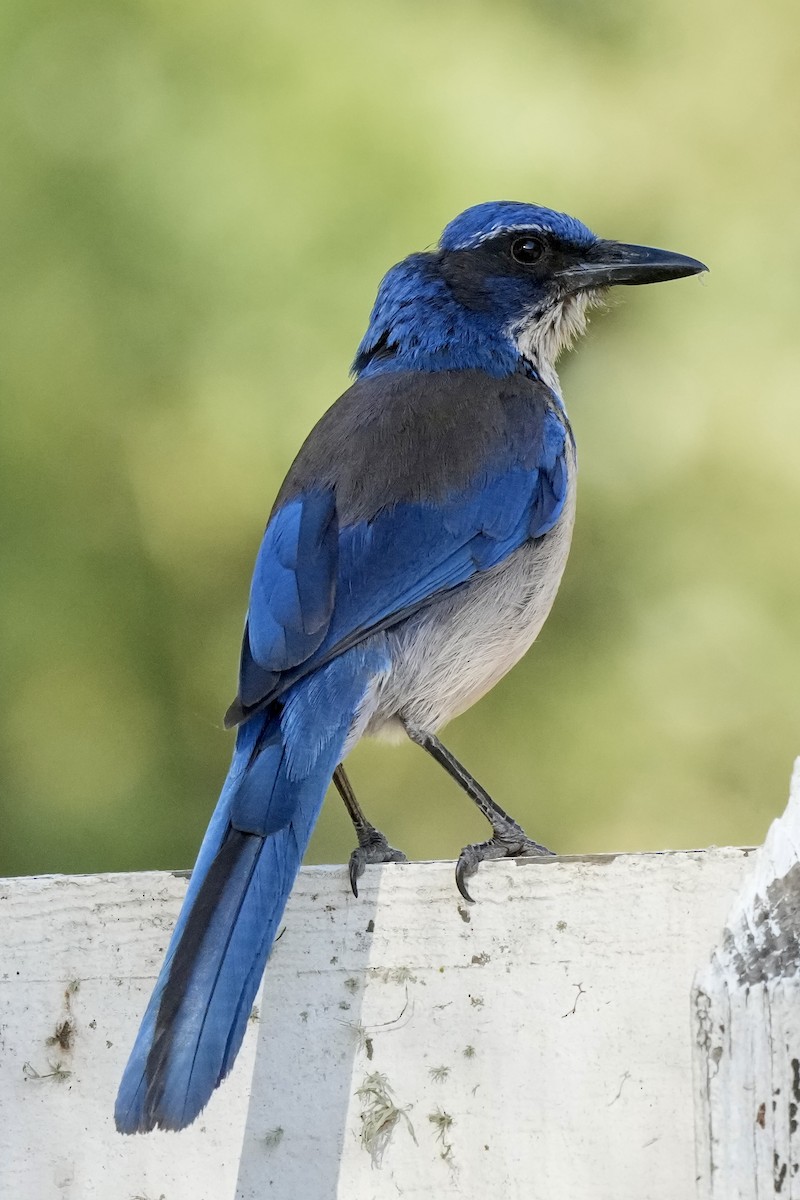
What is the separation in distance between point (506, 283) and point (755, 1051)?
2684mm

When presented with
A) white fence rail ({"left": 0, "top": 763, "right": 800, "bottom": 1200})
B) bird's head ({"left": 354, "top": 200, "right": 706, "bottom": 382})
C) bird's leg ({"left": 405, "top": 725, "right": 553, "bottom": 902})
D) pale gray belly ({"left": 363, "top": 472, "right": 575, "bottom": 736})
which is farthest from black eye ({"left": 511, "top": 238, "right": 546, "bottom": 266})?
white fence rail ({"left": 0, "top": 763, "right": 800, "bottom": 1200})

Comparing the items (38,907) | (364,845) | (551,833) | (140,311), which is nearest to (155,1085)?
(38,907)

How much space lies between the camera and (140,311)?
→ 16.4 ft

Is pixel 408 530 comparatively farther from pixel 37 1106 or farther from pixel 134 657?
pixel 134 657

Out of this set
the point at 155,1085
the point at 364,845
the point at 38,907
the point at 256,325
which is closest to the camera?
the point at 155,1085

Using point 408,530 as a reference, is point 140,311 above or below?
above

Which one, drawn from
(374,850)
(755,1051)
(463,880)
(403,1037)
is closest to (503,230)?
(374,850)

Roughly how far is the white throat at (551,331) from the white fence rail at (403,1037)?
184cm

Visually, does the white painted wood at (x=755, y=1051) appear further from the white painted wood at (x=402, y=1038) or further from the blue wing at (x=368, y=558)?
the blue wing at (x=368, y=558)

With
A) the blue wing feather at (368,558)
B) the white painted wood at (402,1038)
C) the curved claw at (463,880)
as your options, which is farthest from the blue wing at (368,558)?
the curved claw at (463,880)

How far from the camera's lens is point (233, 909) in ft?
6.95

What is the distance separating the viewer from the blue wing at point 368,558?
2766 mm

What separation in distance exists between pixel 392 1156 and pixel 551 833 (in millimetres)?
2463

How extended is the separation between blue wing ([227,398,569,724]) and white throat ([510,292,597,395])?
413 mm
